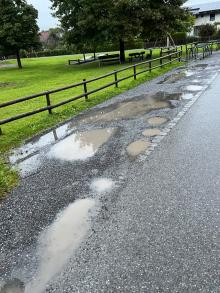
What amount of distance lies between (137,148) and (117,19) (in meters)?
22.2

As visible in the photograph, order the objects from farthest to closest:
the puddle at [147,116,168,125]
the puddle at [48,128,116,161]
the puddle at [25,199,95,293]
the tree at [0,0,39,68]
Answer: the tree at [0,0,39,68]
the puddle at [147,116,168,125]
the puddle at [48,128,116,161]
the puddle at [25,199,95,293]

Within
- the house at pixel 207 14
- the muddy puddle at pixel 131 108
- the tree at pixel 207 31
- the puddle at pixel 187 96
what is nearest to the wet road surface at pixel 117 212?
the muddy puddle at pixel 131 108

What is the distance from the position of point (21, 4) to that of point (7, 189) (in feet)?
115

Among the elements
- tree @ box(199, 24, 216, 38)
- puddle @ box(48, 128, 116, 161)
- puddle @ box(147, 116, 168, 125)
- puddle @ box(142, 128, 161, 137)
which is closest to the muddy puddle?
puddle @ box(147, 116, 168, 125)

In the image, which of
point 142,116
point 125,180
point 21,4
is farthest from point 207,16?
point 125,180

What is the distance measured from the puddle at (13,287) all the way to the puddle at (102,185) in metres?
2.16

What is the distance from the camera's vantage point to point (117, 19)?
26812 mm

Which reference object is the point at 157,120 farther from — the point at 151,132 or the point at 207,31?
the point at 207,31

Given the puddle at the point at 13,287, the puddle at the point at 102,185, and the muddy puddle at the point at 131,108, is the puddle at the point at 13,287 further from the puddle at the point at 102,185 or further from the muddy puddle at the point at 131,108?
the muddy puddle at the point at 131,108

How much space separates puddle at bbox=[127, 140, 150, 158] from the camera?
700 cm

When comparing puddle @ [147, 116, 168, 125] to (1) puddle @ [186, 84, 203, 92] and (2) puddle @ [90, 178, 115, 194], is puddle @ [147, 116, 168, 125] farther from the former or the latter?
(1) puddle @ [186, 84, 203, 92]

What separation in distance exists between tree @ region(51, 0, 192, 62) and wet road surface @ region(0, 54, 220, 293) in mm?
19751

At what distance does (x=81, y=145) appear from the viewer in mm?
Answer: 8016

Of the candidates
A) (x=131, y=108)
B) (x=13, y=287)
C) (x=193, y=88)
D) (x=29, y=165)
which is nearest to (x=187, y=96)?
(x=193, y=88)
